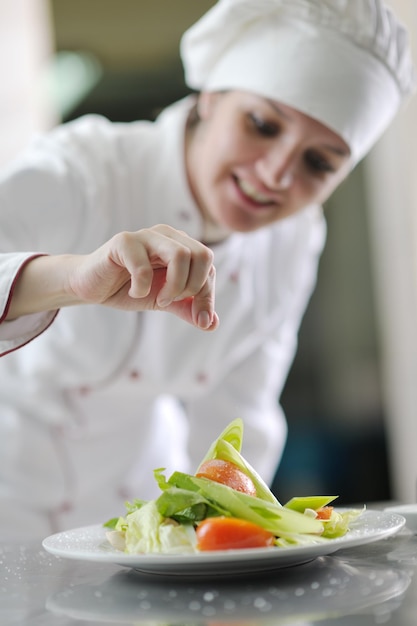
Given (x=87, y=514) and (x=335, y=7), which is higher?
(x=335, y=7)

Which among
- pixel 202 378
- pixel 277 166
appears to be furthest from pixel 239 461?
pixel 202 378

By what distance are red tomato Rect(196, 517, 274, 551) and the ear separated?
941mm

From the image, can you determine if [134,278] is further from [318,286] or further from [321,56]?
[318,286]

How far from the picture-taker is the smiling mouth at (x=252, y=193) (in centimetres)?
135

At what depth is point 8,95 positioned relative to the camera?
2.95m

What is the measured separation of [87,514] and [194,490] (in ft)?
3.16

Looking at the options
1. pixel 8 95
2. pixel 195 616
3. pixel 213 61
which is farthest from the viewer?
pixel 8 95

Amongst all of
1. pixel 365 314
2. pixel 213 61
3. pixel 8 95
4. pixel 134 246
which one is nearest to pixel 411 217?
pixel 365 314

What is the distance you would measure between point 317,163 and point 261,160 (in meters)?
0.11

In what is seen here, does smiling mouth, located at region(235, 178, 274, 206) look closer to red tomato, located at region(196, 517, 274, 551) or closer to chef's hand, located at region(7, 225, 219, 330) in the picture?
chef's hand, located at region(7, 225, 219, 330)

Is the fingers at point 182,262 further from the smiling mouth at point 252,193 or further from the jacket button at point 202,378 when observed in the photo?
the jacket button at point 202,378

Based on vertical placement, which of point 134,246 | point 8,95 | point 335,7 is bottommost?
point 8,95

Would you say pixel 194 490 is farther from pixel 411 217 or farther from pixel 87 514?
pixel 411 217

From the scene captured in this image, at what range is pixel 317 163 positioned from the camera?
1.37 m
